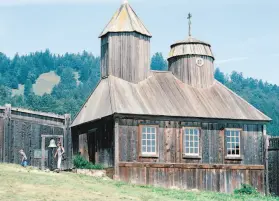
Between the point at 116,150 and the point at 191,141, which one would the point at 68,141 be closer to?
the point at 116,150

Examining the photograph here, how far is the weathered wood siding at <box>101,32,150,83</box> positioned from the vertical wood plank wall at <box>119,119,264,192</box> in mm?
4189

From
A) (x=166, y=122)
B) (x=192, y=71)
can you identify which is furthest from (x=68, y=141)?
(x=192, y=71)

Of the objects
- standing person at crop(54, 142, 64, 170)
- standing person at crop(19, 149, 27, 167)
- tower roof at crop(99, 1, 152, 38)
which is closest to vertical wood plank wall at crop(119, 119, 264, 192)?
standing person at crop(54, 142, 64, 170)

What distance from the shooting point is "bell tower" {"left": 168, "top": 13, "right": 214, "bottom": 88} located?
131 ft

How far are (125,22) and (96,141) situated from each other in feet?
25.9

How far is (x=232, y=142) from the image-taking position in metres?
37.4

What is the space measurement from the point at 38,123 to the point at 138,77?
7.04 m

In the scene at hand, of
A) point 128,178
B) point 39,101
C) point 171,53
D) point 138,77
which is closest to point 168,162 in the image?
point 128,178

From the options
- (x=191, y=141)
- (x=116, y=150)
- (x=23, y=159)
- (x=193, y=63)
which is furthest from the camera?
(x=193, y=63)

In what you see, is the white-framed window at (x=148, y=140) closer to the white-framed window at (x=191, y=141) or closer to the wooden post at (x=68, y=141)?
the white-framed window at (x=191, y=141)

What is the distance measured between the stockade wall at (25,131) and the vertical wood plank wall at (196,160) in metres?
4.76

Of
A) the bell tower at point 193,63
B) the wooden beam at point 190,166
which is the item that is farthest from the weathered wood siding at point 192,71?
the wooden beam at point 190,166

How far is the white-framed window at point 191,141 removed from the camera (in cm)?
3619

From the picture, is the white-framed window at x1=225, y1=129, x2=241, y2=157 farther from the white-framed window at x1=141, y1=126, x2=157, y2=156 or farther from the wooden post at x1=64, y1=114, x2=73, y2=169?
the wooden post at x1=64, y1=114, x2=73, y2=169
